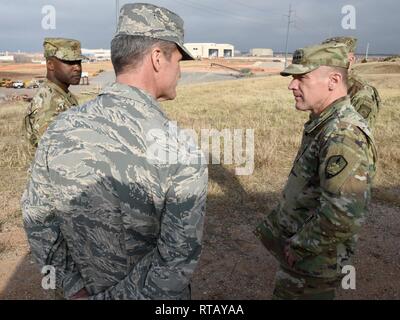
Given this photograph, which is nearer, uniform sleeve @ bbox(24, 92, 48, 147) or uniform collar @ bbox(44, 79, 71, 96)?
uniform sleeve @ bbox(24, 92, 48, 147)

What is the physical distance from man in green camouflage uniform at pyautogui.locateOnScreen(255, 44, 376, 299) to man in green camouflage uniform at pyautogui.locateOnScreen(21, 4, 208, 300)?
2.68 ft

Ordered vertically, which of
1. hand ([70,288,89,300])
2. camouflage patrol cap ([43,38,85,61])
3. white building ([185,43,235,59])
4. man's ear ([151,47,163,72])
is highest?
white building ([185,43,235,59])

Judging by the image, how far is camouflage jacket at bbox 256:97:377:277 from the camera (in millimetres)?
1827

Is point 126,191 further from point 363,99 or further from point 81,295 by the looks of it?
point 363,99

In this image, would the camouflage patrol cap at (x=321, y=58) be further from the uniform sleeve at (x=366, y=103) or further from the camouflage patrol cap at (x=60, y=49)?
the camouflage patrol cap at (x=60, y=49)

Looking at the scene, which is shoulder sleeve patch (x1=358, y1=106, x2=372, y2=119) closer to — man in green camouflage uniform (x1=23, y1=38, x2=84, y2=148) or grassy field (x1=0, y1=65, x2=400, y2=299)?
grassy field (x1=0, y1=65, x2=400, y2=299)

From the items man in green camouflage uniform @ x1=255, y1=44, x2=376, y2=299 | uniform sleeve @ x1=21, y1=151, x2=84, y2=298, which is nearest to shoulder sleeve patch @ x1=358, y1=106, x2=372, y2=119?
man in green camouflage uniform @ x1=255, y1=44, x2=376, y2=299

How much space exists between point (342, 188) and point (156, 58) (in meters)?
1.11

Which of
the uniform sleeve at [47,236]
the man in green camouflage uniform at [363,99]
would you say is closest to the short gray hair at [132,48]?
the uniform sleeve at [47,236]

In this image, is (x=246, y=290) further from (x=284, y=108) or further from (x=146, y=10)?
(x=284, y=108)

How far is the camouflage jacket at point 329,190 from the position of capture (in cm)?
183

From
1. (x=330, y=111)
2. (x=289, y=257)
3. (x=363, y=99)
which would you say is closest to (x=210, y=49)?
(x=363, y=99)

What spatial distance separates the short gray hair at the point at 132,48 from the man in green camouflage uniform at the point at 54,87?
2575mm

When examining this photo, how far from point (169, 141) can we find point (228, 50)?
450 ft
